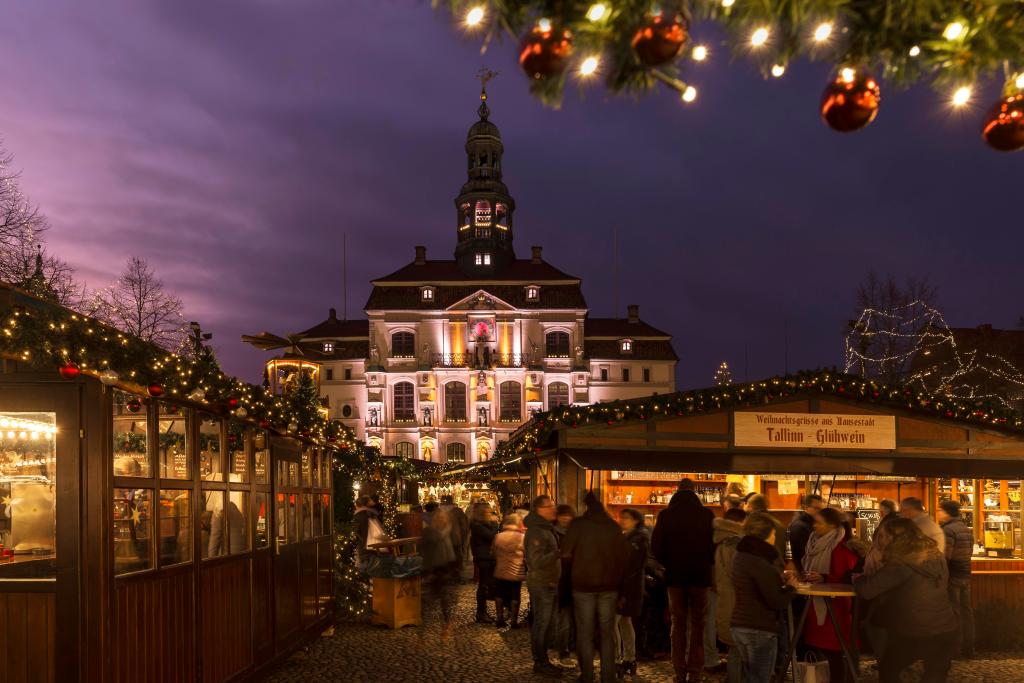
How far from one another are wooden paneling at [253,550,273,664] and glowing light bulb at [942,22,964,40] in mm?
7478

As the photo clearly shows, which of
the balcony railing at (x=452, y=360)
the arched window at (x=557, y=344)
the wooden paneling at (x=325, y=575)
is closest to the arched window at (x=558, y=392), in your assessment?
the arched window at (x=557, y=344)

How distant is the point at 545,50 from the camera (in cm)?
282

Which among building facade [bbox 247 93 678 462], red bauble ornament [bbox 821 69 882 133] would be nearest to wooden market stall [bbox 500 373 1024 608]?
red bauble ornament [bbox 821 69 882 133]

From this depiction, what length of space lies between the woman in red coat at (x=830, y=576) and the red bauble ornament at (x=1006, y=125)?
15.6 feet

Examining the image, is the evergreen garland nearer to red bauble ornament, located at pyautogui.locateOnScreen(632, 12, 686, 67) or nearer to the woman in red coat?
red bauble ornament, located at pyautogui.locateOnScreen(632, 12, 686, 67)

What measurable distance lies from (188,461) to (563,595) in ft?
12.1

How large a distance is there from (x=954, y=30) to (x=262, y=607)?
25.7 feet

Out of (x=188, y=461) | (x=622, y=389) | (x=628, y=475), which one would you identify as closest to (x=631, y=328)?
(x=622, y=389)

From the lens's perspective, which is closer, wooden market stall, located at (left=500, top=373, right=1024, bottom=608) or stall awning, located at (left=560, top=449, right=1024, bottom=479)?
stall awning, located at (left=560, top=449, right=1024, bottom=479)

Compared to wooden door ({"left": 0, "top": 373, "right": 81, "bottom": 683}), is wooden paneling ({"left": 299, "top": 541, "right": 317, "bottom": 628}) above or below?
below

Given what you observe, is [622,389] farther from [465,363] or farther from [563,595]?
[563,595]

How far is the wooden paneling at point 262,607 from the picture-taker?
867 centimetres

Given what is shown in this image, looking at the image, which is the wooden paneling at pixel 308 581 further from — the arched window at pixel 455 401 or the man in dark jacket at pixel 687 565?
the arched window at pixel 455 401

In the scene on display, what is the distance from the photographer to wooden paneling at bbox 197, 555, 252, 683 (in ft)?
24.1
